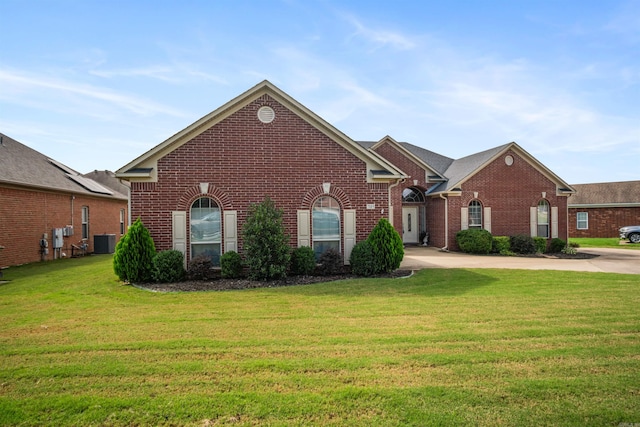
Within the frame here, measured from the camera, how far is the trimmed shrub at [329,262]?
500 inches

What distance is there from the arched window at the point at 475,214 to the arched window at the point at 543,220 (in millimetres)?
3488

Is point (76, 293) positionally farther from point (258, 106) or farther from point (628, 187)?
point (628, 187)

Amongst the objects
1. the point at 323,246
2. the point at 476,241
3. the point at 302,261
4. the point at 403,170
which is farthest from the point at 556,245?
the point at 302,261

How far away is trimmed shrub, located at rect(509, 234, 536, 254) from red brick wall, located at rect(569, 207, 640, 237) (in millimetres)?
15132

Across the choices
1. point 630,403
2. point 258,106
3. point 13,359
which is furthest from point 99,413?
point 258,106

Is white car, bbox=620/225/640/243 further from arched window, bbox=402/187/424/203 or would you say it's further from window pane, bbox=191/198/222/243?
window pane, bbox=191/198/222/243

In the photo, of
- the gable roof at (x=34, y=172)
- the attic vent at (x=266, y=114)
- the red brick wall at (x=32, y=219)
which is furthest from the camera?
the gable roof at (x=34, y=172)

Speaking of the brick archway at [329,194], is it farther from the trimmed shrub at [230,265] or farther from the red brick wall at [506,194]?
the red brick wall at [506,194]

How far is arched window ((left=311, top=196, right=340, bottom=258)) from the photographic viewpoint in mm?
13211

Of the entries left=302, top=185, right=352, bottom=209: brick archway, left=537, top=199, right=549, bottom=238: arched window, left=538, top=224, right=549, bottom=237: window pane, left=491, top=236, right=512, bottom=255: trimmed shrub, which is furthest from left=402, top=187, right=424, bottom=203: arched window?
left=302, top=185, right=352, bottom=209: brick archway

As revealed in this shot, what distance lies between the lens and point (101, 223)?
938 inches

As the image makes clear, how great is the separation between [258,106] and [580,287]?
10.9 meters

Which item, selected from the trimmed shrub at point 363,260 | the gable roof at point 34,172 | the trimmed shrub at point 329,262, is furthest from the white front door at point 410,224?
the gable roof at point 34,172

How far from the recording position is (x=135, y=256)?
37.7ft
